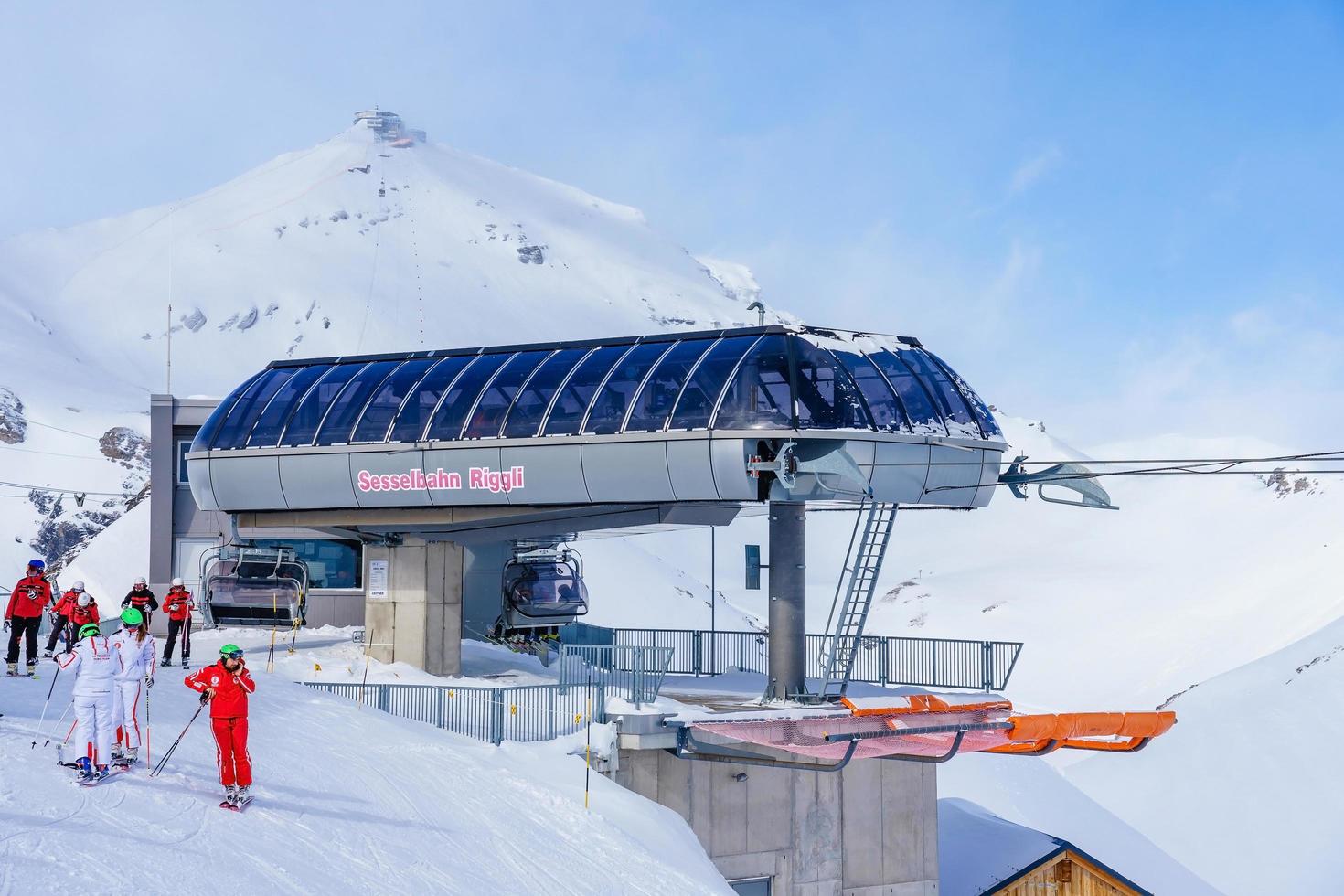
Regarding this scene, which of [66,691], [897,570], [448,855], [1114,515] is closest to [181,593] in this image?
[66,691]

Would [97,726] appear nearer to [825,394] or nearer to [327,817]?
[327,817]

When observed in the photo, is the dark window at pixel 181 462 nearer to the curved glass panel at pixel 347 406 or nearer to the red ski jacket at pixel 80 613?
the curved glass panel at pixel 347 406

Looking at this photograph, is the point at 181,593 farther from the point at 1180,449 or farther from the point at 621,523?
the point at 1180,449

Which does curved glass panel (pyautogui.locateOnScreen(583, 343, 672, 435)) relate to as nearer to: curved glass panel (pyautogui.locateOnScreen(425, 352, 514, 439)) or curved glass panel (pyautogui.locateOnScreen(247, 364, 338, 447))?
curved glass panel (pyautogui.locateOnScreen(425, 352, 514, 439))

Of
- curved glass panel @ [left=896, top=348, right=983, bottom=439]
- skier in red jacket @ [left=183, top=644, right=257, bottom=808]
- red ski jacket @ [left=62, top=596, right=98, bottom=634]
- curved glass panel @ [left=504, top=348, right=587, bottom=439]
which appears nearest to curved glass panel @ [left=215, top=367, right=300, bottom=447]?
curved glass panel @ [left=504, top=348, right=587, bottom=439]

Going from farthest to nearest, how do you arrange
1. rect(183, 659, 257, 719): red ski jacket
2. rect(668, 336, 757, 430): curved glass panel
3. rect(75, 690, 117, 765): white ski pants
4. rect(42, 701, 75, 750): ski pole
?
rect(668, 336, 757, 430): curved glass panel
rect(42, 701, 75, 750): ski pole
rect(75, 690, 117, 765): white ski pants
rect(183, 659, 257, 719): red ski jacket

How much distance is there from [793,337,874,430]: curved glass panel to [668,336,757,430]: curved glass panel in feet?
3.63

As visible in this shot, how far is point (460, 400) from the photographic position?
29.2m

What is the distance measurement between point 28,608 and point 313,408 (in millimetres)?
9626

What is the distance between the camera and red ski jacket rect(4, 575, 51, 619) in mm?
21953

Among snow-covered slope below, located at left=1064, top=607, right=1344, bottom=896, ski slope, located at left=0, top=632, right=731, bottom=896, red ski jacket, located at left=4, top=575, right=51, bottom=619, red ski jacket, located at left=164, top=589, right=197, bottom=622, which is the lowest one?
snow-covered slope below, located at left=1064, top=607, right=1344, bottom=896

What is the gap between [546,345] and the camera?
98.2 ft

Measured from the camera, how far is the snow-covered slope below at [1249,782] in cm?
3956

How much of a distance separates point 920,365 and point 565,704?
9.62 m
